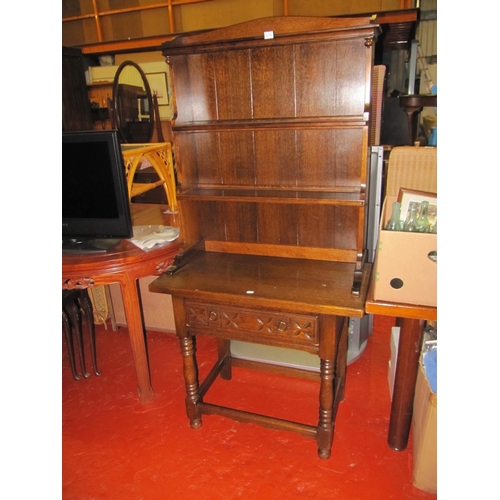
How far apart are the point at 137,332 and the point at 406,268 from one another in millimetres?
1271

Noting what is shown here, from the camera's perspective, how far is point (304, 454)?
1.63m

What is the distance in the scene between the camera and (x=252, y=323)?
1.50m

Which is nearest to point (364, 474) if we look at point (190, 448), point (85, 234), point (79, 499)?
point (190, 448)

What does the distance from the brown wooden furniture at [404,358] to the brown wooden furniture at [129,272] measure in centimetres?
99

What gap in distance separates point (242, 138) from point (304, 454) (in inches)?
54.1

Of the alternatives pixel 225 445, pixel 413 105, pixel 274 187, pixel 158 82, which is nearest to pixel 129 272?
pixel 274 187

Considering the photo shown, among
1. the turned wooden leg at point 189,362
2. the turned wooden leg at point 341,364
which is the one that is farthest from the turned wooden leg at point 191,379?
the turned wooden leg at point 341,364

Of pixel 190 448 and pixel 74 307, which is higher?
pixel 74 307

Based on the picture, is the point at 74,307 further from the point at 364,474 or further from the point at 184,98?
the point at 364,474

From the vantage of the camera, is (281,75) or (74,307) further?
(74,307)

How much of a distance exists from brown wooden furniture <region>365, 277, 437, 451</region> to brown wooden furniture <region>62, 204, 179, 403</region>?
3.25 ft

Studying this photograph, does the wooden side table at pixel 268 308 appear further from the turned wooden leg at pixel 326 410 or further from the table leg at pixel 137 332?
the table leg at pixel 137 332

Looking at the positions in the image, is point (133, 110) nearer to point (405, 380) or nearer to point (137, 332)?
point (137, 332)

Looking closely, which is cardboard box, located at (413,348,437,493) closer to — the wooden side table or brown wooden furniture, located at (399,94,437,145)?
the wooden side table
